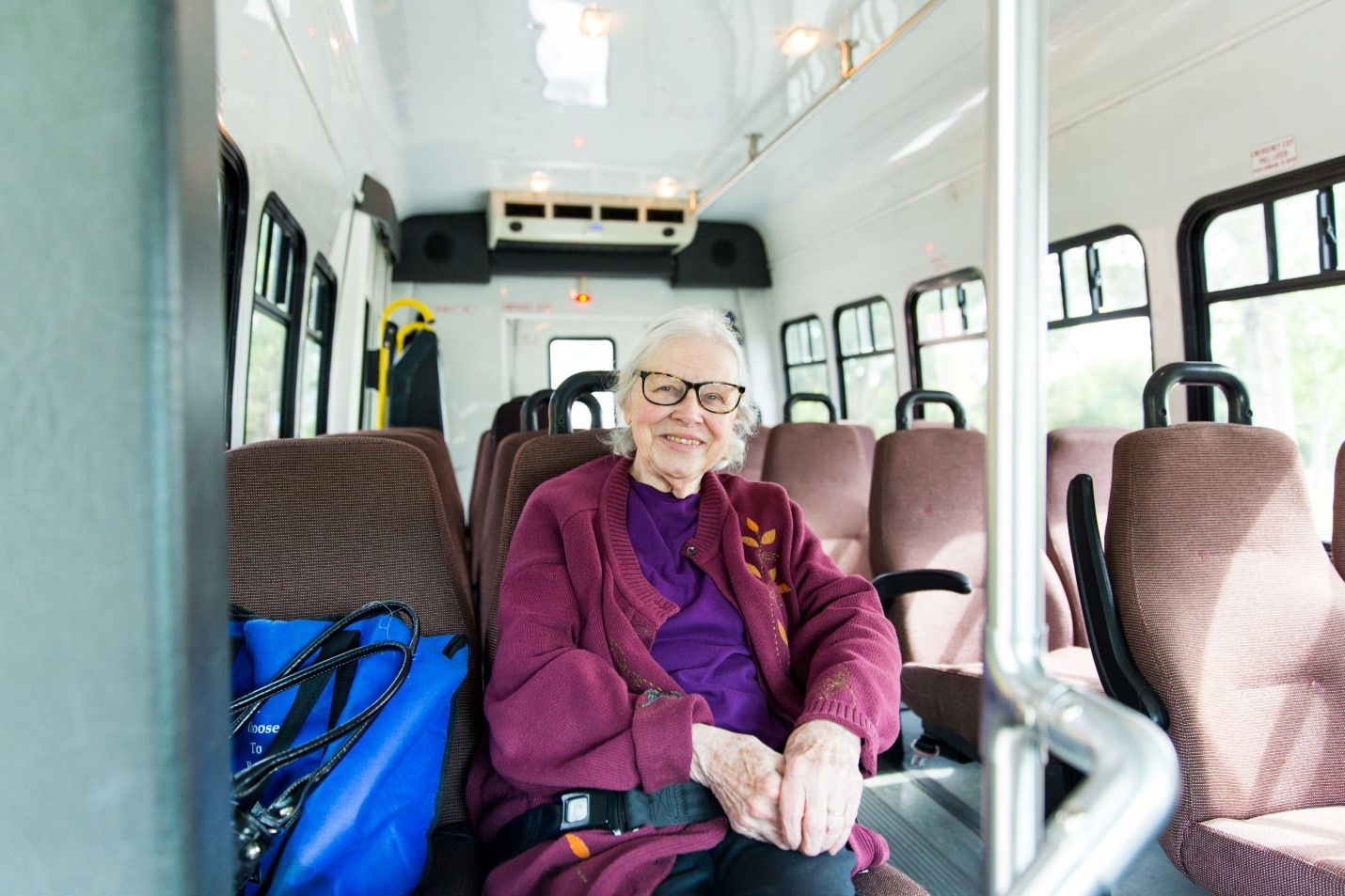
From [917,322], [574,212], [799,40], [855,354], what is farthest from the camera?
[574,212]

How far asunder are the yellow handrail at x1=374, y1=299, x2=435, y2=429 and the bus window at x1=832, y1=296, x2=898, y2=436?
11.6 ft

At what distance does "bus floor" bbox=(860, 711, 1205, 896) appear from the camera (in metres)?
2.27

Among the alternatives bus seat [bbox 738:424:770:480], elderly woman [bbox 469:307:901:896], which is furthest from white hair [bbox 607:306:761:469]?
bus seat [bbox 738:424:770:480]

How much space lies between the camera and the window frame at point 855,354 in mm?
Result: 6234

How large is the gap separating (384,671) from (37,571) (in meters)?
1.01

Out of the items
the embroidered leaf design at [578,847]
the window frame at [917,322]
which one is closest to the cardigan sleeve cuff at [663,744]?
the embroidered leaf design at [578,847]

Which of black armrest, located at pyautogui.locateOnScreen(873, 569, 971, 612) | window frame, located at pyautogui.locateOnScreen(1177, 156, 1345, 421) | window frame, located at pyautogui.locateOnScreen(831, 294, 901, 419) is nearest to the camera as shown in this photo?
black armrest, located at pyautogui.locateOnScreen(873, 569, 971, 612)

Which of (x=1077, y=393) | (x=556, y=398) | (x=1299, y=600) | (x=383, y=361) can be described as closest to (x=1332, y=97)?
(x=1077, y=393)

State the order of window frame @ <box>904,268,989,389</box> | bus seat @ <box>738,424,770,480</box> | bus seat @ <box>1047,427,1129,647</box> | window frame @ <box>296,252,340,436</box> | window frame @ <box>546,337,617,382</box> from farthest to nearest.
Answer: window frame @ <box>546,337,617,382</box>
window frame @ <box>904,268,989,389</box>
window frame @ <box>296,252,340,436</box>
bus seat @ <box>738,424,770,480</box>
bus seat @ <box>1047,427,1129,647</box>

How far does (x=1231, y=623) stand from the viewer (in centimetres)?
173

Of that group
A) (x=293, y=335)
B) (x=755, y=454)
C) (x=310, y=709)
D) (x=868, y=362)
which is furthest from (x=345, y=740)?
(x=868, y=362)

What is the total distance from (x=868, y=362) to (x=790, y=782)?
5783 millimetres

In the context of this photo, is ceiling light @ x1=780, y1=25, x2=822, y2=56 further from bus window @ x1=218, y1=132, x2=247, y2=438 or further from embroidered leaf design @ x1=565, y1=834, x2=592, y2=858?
embroidered leaf design @ x1=565, y1=834, x2=592, y2=858

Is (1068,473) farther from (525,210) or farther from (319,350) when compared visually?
(525,210)
